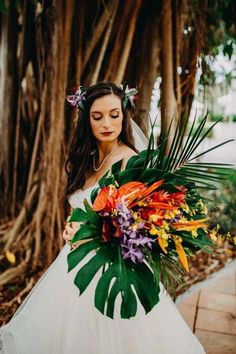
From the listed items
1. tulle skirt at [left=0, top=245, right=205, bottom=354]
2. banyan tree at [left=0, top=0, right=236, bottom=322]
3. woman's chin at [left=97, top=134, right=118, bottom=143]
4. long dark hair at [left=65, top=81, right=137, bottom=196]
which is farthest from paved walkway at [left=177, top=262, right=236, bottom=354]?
woman's chin at [left=97, top=134, right=118, bottom=143]

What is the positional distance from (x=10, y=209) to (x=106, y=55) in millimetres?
1669

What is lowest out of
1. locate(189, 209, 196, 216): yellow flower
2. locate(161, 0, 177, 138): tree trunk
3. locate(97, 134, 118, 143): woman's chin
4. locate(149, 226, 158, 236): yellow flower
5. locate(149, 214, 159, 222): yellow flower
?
locate(149, 226, 158, 236): yellow flower

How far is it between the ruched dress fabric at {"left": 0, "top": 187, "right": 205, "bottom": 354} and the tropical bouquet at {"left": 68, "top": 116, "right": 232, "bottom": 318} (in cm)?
32

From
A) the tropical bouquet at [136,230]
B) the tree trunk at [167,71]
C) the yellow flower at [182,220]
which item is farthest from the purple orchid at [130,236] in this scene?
the tree trunk at [167,71]

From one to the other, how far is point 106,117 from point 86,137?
0.18m

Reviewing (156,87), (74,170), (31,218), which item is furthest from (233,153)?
(74,170)

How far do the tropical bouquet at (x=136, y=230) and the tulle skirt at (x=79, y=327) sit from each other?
30cm

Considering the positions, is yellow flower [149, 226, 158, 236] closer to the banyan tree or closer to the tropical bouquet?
the tropical bouquet

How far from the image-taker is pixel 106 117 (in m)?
1.73

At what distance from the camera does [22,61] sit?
3.38 meters

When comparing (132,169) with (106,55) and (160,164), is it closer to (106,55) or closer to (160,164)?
(160,164)

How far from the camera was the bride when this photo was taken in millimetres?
1673

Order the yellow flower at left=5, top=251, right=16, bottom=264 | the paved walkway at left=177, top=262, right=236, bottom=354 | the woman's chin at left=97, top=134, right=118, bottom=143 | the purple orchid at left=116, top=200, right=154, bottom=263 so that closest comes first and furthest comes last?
the purple orchid at left=116, top=200, right=154, bottom=263 → the woman's chin at left=97, top=134, right=118, bottom=143 → the paved walkway at left=177, top=262, right=236, bottom=354 → the yellow flower at left=5, top=251, right=16, bottom=264

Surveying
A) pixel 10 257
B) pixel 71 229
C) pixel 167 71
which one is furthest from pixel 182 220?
pixel 10 257
